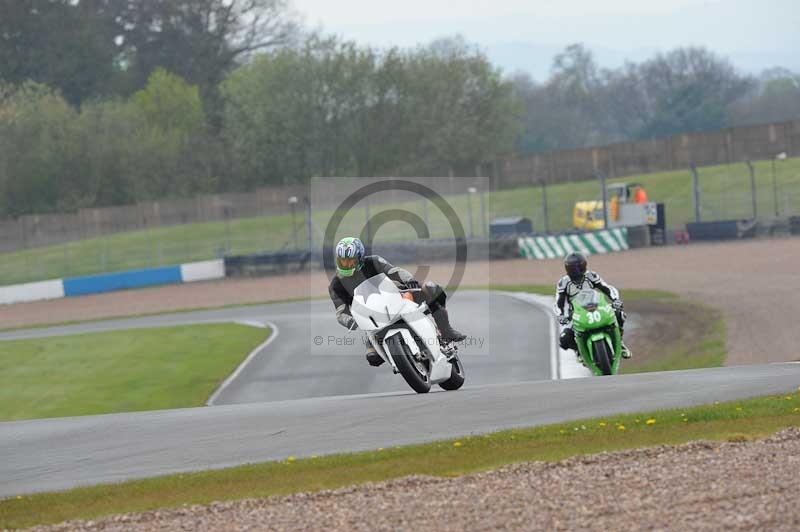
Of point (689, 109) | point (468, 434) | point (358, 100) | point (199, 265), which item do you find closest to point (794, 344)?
point (468, 434)

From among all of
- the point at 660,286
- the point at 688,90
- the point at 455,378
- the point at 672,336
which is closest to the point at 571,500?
the point at 455,378

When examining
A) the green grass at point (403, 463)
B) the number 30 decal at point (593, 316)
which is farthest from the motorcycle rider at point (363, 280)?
the green grass at point (403, 463)

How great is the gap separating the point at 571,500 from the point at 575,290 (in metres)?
7.11

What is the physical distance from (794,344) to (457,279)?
63.5 ft

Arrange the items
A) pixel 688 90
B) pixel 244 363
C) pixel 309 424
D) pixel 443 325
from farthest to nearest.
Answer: pixel 688 90, pixel 244 363, pixel 443 325, pixel 309 424

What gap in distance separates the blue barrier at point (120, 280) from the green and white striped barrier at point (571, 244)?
13816 millimetres

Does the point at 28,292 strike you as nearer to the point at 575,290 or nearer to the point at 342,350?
the point at 342,350

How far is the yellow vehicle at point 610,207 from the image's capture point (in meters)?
45.5

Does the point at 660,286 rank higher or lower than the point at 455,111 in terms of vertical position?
lower

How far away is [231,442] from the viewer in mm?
10375

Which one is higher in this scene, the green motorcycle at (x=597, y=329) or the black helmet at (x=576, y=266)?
the black helmet at (x=576, y=266)

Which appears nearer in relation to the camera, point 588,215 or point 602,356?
point 602,356

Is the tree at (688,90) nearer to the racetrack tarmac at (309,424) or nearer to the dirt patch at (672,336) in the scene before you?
the dirt patch at (672,336)

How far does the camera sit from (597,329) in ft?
46.2
